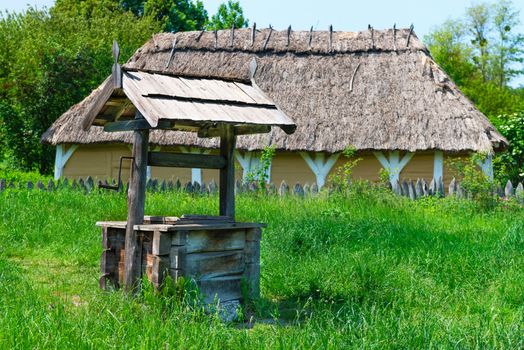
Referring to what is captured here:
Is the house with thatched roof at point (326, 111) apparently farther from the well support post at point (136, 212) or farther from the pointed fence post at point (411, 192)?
the well support post at point (136, 212)

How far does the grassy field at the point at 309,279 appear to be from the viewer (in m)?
4.13

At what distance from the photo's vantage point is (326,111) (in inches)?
647

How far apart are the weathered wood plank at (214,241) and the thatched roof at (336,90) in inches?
355

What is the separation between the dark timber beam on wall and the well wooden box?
274mm

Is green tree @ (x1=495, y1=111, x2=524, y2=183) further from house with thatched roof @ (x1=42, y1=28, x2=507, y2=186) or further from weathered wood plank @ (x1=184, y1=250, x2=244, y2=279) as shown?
weathered wood plank @ (x1=184, y1=250, x2=244, y2=279)

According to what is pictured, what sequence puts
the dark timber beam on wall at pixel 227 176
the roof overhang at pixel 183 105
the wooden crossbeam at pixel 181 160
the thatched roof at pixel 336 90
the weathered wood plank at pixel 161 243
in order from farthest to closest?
1. the thatched roof at pixel 336 90
2. the dark timber beam on wall at pixel 227 176
3. the wooden crossbeam at pixel 181 160
4. the roof overhang at pixel 183 105
5. the weathered wood plank at pixel 161 243

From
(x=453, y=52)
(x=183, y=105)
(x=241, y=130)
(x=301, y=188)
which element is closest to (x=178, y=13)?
(x=453, y=52)

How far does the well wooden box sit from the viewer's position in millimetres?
5312

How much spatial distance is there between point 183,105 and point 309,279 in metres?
2.07

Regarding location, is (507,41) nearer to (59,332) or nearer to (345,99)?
(345,99)

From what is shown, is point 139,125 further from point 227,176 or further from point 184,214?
point 227,176

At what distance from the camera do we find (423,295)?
589 centimetres

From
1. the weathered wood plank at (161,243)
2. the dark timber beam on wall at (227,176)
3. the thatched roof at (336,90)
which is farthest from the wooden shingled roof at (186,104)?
the thatched roof at (336,90)

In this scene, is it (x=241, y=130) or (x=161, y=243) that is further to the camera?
(x=241, y=130)
